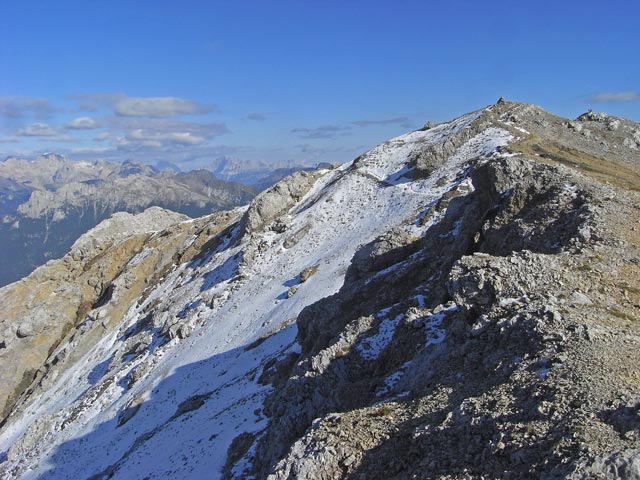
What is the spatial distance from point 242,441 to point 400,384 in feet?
41.2

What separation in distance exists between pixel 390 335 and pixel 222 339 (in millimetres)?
31110

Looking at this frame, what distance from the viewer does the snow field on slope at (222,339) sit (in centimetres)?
3412

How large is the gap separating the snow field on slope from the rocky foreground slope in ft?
0.87

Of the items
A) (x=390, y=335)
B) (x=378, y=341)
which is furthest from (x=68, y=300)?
(x=390, y=335)

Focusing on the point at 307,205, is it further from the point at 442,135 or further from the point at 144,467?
the point at 144,467

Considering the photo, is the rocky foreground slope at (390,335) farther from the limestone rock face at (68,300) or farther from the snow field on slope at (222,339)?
the limestone rock face at (68,300)

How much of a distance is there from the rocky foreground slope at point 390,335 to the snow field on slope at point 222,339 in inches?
10.4

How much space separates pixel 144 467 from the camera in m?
33.2

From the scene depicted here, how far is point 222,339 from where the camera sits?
5047cm

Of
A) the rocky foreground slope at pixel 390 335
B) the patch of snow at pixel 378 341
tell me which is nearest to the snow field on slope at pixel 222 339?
the rocky foreground slope at pixel 390 335

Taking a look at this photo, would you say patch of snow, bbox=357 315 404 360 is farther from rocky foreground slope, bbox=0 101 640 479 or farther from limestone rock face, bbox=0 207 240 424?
limestone rock face, bbox=0 207 240 424

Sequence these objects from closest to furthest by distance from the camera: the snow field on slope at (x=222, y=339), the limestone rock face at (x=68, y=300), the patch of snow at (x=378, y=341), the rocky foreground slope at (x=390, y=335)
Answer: the rocky foreground slope at (x=390, y=335), the patch of snow at (x=378, y=341), the snow field on slope at (x=222, y=339), the limestone rock face at (x=68, y=300)

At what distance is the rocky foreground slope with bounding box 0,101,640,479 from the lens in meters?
13.2

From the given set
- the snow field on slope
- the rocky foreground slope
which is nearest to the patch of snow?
the rocky foreground slope
